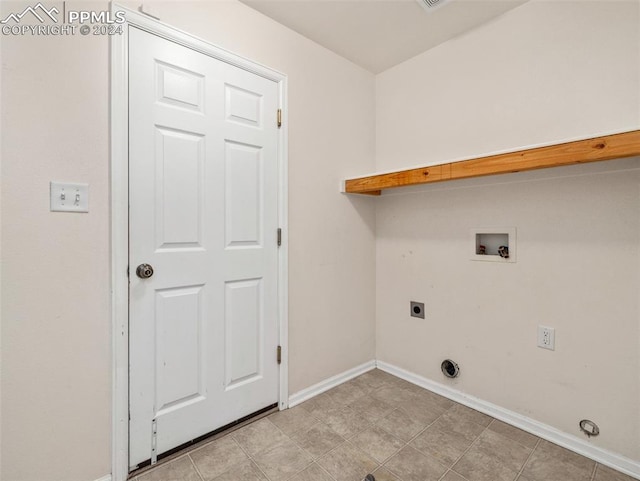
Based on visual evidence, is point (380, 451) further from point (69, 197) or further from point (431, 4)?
point (431, 4)

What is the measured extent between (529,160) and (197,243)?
172cm

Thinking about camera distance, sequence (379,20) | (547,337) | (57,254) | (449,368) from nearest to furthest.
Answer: (57,254)
(547,337)
(379,20)
(449,368)

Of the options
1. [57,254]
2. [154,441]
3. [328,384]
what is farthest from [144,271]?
[328,384]

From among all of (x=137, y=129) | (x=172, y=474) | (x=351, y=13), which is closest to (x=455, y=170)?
(x=351, y=13)

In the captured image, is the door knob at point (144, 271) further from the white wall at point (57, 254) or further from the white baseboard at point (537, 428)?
the white baseboard at point (537, 428)

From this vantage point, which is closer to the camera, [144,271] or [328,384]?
[144,271]

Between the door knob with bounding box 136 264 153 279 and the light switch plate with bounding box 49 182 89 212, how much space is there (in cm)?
33

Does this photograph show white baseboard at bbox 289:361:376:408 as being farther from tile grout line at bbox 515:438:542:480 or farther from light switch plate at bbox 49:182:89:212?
light switch plate at bbox 49:182:89:212

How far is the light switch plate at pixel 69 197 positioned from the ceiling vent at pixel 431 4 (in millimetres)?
2006

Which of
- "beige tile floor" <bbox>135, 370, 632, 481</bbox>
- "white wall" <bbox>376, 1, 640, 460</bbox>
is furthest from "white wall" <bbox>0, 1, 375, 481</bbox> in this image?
"white wall" <bbox>376, 1, 640, 460</bbox>

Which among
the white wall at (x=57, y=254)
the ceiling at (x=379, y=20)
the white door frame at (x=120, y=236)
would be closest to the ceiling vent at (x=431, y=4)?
the ceiling at (x=379, y=20)

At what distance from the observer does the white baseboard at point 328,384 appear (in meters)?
1.99

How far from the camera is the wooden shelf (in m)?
1.22

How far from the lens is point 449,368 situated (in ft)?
6.80
